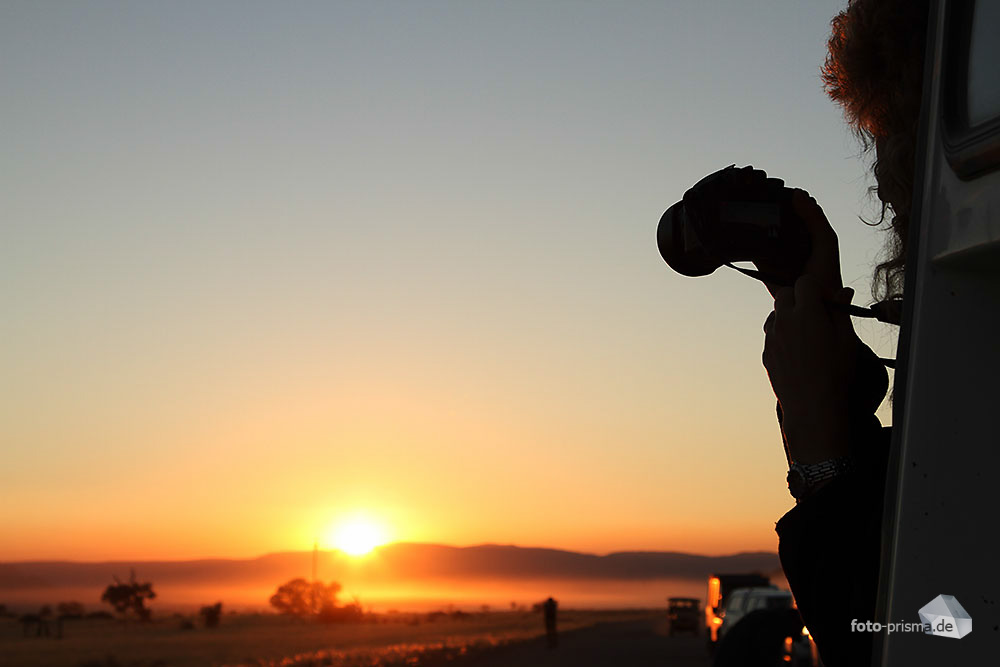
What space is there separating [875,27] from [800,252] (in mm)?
551

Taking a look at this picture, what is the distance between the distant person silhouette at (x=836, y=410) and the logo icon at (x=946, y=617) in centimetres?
24

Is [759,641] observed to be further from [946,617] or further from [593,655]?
[593,655]

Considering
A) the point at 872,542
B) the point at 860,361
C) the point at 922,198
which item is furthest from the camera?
the point at 860,361

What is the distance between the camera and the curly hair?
2189mm

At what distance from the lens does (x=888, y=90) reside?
2.38 m

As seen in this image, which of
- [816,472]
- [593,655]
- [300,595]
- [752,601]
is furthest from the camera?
[300,595]

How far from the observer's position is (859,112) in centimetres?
252

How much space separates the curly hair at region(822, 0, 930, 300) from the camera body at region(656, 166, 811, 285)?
0.20 m

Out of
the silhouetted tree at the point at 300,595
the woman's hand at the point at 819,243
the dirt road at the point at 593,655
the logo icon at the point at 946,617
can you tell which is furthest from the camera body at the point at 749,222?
the silhouetted tree at the point at 300,595

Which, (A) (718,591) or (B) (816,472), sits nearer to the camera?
(B) (816,472)

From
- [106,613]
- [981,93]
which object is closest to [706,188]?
[981,93]

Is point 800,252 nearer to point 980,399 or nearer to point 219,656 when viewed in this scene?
point 980,399

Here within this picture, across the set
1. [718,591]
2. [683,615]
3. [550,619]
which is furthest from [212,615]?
[718,591]

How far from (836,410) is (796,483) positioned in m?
0.15
